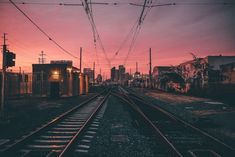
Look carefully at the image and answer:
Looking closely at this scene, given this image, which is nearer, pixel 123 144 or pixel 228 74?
pixel 123 144

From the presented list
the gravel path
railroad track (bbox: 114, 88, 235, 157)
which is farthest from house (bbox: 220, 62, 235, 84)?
the gravel path

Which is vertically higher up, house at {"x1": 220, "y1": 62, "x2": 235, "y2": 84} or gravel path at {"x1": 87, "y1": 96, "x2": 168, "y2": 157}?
house at {"x1": 220, "y1": 62, "x2": 235, "y2": 84}

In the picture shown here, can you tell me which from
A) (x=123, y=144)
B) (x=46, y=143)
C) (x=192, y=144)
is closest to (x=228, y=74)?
(x=192, y=144)

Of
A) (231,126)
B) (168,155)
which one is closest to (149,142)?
(168,155)

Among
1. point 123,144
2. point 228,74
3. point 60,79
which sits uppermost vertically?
point 228,74

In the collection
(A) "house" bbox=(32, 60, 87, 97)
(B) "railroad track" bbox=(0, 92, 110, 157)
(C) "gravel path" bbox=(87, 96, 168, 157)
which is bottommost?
(C) "gravel path" bbox=(87, 96, 168, 157)

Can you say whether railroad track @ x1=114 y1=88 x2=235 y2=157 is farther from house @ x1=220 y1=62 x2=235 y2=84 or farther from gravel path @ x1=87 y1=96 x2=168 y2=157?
house @ x1=220 y1=62 x2=235 y2=84

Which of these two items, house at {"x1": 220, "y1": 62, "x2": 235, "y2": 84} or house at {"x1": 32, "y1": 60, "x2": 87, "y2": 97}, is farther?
house at {"x1": 220, "y1": 62, "x2": 235, "y2": 84}

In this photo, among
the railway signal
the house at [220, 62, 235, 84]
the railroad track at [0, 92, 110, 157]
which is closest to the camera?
the railroad track at [0, 92, 110, 157]

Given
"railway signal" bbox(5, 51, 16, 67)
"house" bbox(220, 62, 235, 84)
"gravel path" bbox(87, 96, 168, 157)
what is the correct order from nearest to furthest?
"gravel path" bbox(87, 96, 168, 157)
"railway signal" bbox(5, 51, 16, 67)
"house" bbox(220, 62, 235, 84)

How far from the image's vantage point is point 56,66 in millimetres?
39375

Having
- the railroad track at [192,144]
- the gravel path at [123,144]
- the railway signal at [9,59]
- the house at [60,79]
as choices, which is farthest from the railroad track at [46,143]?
the house at [60,79]

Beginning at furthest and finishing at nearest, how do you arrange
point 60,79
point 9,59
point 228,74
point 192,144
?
point 228,74 < point 60,79 < point 9,59 < point 192,144

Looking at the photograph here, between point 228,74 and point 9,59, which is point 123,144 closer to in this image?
point 9,59
